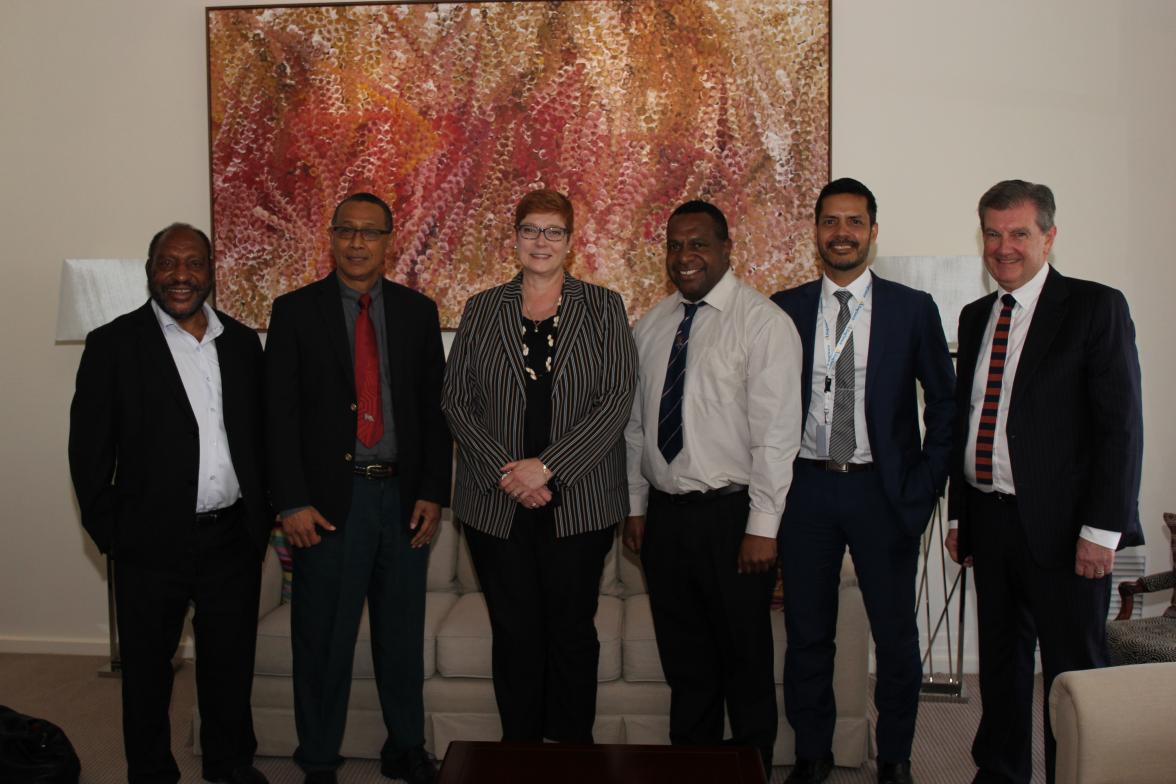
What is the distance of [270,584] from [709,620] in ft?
5.32

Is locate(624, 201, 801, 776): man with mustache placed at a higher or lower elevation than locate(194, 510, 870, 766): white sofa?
higher

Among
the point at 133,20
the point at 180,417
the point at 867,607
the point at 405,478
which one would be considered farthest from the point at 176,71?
the point at 867,607

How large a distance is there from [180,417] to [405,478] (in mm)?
663

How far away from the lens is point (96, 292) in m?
3.59

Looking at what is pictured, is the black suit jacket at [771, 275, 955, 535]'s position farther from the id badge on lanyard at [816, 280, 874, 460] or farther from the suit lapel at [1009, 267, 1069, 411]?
the suit lapel at [1009, 267, 1069, 411]

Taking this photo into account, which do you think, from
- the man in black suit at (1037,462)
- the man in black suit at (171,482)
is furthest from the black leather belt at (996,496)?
the man in black suit at (171,482)

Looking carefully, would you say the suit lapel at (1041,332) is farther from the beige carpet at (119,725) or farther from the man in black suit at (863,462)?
the beige carpet at (119,725)

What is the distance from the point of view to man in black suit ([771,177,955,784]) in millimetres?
2535

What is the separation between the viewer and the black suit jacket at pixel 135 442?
8.21 feet

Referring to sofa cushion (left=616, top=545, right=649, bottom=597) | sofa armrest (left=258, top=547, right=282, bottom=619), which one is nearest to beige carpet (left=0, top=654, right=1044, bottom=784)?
sofa armrest (left=258, top=547, right=282, bottom=619)

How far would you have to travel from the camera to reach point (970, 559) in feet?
8.52

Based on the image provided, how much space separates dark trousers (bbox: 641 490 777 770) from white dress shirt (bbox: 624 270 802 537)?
0.08 metres

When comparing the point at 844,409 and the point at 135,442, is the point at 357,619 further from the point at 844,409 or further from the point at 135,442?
the point at 844,409

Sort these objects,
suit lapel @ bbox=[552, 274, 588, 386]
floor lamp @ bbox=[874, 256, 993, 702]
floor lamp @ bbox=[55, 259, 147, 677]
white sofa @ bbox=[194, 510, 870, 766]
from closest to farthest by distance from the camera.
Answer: suit lapel @ bbox=[552, 274, 588, 386] < white sofa @ bbox=[194, 510, 870, 766] < floor lamp @ bbox=[874, 256, 993, 702] < floor lamp @ bbox=[55, 259, 147, 677]
